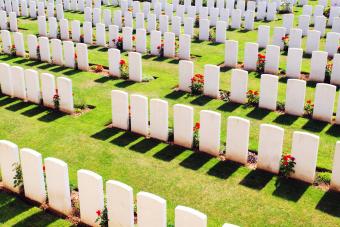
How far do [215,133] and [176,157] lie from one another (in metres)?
0.98

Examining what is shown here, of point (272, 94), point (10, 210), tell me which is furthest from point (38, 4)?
point (10, 210)

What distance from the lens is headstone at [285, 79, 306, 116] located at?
1144 centimetres

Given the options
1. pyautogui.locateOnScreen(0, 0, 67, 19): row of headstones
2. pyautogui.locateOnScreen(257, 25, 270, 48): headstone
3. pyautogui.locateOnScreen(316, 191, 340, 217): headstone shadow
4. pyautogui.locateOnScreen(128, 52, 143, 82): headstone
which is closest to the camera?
pyautogui.locateOnScreen(316, 191, 340, 217): headstone shadow

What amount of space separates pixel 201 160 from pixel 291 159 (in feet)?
6.13

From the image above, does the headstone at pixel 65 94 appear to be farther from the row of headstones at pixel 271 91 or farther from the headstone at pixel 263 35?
the headstone at pixel 263 35

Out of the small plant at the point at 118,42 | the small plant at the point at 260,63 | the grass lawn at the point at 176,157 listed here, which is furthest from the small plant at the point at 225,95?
the small plant at the point at 118,42

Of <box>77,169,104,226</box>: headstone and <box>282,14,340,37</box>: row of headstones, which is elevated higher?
<box>282,14,340,37</box>: row of headstones

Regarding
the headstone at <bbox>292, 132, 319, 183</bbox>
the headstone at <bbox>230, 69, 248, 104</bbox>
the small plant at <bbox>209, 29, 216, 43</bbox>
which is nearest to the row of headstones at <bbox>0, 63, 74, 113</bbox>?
the headstone at <bbox>230, 69, 248, 104</bbox>

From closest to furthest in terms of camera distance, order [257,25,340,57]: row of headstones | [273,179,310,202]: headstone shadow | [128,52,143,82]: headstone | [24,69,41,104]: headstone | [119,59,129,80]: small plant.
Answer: [273,179,310,202]: headstone shadow, [24,69,41,104]: headstone, [128,52,143,82]: headstone, [119,59,129,80]: small plant, [257,25,340,57]: row of headstones

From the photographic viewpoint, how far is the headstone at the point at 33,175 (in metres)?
7.89

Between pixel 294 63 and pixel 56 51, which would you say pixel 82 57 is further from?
pixel 294 63

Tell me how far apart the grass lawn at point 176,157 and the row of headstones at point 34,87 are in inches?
10.0

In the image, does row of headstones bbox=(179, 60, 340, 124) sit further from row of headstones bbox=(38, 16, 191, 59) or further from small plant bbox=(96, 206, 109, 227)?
small plant bbox=(96, 206, 109, 227)

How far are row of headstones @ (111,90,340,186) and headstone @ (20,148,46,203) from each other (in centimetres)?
315
